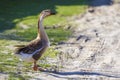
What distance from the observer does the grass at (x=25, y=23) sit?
565 inches

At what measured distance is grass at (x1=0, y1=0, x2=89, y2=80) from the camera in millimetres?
14350

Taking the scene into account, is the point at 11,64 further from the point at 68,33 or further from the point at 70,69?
the point at 68,33

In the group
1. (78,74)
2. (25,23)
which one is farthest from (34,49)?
(25,23)

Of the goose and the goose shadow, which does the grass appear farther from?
the goose shadow

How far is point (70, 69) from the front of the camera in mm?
13273

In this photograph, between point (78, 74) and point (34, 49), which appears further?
point (78, 74)

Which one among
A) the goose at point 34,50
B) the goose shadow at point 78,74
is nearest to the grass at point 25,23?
the goose at point 34,50

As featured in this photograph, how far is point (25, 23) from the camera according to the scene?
21.8 m

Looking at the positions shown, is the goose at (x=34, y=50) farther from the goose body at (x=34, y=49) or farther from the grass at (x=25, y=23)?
the grass at (x=25, y=23)

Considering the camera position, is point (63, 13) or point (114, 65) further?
point (63, 13)

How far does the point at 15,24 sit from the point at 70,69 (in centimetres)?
872

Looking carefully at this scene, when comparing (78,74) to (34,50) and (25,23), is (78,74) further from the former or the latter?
(25,23)

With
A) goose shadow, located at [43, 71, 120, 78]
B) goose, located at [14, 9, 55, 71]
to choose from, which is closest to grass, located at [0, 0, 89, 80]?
goose, located at [14, 9, 55, 71]

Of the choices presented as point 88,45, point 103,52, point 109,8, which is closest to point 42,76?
point 103,52
